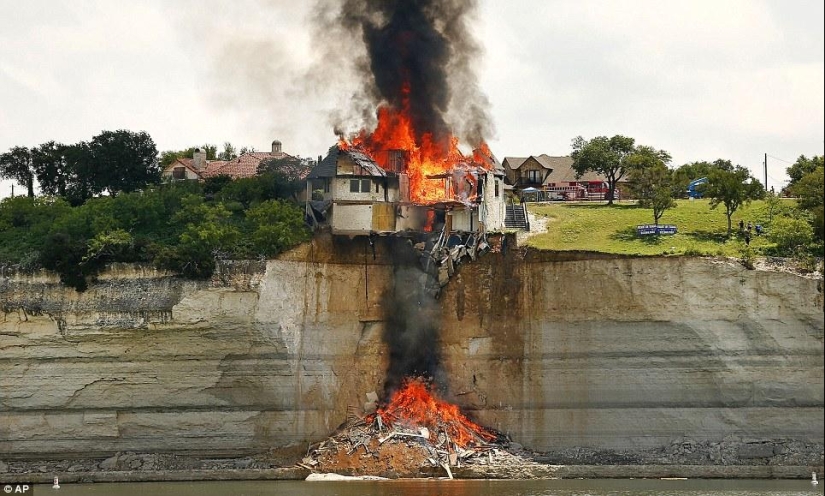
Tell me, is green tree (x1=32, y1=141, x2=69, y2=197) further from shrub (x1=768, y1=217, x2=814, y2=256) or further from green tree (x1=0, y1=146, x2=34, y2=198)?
shrub (x1=768, y1=217, x2=814, y2=256)

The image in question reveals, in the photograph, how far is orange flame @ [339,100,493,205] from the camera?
75812 mm

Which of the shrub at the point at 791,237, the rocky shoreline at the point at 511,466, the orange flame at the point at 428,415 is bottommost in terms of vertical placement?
the rocky shoreline at the point at 511,466

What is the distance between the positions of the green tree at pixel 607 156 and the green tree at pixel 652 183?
4.48 metres

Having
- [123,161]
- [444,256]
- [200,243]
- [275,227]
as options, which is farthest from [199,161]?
[444,256]

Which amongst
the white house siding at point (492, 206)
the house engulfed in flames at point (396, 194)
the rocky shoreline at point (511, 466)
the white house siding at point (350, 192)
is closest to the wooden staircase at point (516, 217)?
the white house siding at point (492, 206)

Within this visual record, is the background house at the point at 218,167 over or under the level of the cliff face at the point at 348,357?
over

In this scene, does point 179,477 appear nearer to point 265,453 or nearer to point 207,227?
point 265,453

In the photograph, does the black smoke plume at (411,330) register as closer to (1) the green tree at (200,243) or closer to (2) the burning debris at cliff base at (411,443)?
(2) the burning debris at cliff base at (411,443)

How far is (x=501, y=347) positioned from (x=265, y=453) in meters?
12.5

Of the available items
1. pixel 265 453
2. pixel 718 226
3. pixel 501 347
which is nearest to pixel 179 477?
pixel 265 453

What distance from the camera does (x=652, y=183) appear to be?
80125 mm

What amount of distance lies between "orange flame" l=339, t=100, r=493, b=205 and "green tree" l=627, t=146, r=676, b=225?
35.9ft

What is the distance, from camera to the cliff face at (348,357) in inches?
2707

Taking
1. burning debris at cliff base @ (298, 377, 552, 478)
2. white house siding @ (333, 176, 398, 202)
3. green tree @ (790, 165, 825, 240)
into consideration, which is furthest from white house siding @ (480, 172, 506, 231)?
green tree @ (790, 165, 825, 240)
